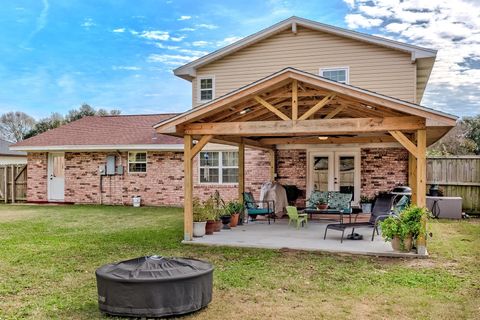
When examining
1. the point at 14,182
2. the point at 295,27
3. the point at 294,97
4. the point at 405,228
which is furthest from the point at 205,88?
the point at 14,182

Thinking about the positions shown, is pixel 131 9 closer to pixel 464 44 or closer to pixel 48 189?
pixel 48 189

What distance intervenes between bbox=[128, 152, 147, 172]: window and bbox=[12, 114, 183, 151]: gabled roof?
1.94 ft

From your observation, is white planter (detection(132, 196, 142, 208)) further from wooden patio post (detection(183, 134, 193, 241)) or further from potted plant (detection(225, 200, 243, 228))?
wooden patio post (detection(183, 134, 193, 241))

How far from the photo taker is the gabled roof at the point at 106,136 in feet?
58.6

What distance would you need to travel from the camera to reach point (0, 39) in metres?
24.1

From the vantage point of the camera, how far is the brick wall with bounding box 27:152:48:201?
19.5 m

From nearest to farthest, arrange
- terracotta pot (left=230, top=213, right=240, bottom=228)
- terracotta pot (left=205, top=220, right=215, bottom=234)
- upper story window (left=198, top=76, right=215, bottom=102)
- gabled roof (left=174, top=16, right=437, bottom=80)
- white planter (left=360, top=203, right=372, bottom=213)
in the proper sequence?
terracotta pot (left=205, top=220, right=215, bottom=234), terracotta pot (left=230, top=213, right=240, bottom=228), gabled roof (left=174, top=16, right=437, bottom=80), white planter (left=360, top=203, right=372, bottom=213), upper story window (left=198, top=76, right=215, bottom=102)

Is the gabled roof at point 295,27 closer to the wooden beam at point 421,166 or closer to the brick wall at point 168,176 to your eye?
the brick wall at point 168,176

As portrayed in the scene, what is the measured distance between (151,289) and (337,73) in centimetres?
1109

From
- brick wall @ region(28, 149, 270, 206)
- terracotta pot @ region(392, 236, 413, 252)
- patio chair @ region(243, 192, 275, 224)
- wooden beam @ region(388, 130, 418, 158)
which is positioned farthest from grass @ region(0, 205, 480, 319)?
brick wall @ region(28, 149, 270, 206)

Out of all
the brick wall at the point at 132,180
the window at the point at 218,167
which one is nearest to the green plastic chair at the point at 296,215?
the brick wall at the point at 132,180

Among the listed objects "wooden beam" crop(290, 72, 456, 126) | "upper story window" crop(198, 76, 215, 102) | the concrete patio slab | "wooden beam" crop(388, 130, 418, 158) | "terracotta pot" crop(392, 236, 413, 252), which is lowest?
the concrete patio slab

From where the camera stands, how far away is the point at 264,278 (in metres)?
6.64

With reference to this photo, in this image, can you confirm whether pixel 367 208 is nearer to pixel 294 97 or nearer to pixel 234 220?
pixel 234 220
